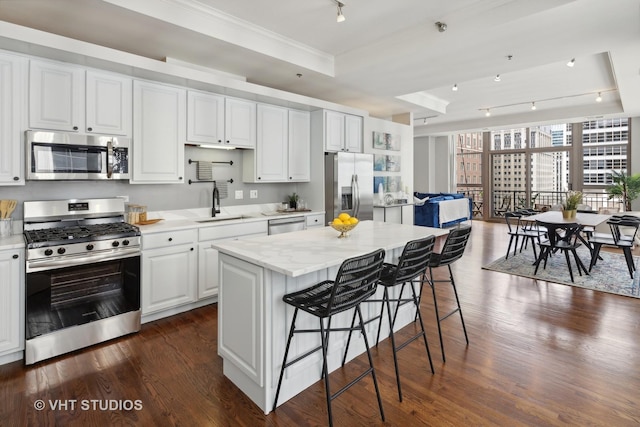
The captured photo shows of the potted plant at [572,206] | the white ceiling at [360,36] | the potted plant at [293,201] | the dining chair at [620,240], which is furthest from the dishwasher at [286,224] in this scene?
the dining chair at [620,240]

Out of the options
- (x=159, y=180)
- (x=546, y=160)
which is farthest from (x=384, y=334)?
(x=546, y=160)

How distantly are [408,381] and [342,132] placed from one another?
367 centimetres

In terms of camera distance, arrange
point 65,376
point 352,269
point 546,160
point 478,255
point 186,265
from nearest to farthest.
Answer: point 352,269 → point 65,376 → point 186,265 → point 478,255 → point 546,160

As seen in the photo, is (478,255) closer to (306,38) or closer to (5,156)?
(306,38)

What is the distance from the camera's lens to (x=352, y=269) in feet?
6.03

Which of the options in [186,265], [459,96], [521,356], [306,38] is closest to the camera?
[521,356]

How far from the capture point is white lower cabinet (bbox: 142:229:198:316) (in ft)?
10.4

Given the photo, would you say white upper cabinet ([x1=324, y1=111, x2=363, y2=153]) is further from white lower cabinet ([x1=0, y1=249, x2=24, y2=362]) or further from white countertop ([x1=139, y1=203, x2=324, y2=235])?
white lower cabinet ([x1=0, y1=249, x2=24, y2=362])

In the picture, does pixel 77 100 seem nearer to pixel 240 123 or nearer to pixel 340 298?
pixel 240 123

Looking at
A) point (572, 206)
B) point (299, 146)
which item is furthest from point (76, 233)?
point (572, 206)

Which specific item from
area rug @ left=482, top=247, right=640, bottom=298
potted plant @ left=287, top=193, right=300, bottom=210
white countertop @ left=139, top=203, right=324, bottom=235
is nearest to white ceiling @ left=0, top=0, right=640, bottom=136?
potted plant @ left=287, top=193, right=300, bottom=210

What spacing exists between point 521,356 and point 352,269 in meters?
1.76

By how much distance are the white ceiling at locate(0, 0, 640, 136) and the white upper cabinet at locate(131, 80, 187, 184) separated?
0.52 metres

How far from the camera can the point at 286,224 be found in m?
4.42
